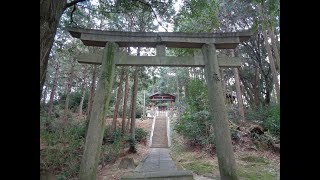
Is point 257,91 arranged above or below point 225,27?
below

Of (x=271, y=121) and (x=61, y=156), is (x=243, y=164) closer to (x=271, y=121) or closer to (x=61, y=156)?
(x=271, y=121)

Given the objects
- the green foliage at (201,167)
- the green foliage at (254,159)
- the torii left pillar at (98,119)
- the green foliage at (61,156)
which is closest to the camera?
the torii left pillar at (98,119)

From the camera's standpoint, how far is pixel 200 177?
21.9 ft

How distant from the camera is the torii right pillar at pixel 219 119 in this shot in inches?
195

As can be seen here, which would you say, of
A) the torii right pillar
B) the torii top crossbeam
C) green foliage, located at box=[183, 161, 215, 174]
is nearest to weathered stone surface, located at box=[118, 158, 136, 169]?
green foliage, located at box=[183, 161, 215, 174]

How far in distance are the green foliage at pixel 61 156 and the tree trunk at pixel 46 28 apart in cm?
556

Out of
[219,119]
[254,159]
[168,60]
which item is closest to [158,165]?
[254,159]

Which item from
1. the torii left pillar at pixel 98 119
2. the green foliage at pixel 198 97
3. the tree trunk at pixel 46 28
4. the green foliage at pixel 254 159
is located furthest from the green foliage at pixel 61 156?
the green foliage at pixel 254 159

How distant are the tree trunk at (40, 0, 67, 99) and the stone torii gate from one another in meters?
2.38

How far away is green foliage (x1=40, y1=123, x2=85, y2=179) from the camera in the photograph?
24.8 ft

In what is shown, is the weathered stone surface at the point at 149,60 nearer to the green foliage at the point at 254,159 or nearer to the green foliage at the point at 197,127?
the green foliage at the point at 254,159
